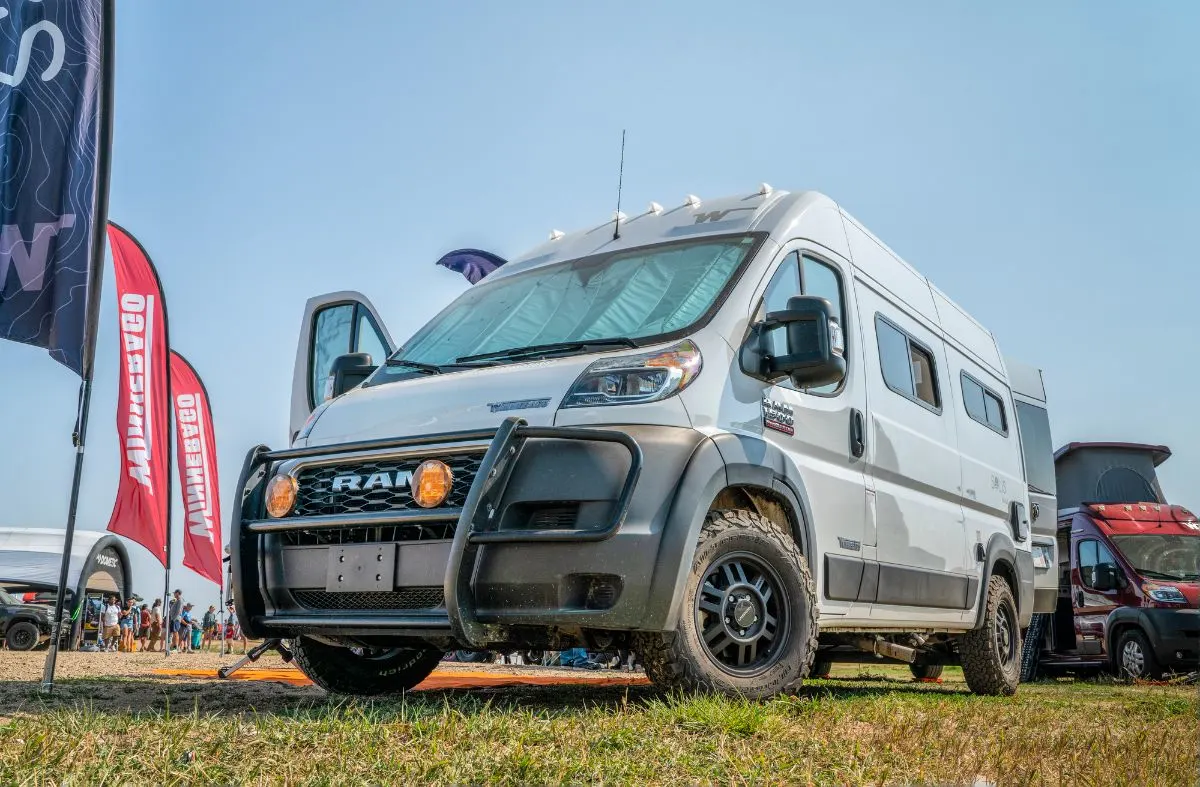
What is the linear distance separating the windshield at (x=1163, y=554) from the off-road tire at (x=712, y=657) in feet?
34.4

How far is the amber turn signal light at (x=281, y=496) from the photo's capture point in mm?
4605

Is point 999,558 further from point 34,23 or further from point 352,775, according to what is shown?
point 34,23

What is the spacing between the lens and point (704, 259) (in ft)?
17.0

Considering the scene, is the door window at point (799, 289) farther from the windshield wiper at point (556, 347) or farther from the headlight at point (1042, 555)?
the headlight at point (1042, 555)

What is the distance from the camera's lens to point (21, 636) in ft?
69.7

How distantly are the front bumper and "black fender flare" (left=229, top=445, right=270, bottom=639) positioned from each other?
47 cm

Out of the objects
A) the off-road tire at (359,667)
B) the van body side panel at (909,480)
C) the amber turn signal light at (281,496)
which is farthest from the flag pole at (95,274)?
the van body side panel at (909,480)

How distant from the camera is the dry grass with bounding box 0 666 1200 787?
2.80 m

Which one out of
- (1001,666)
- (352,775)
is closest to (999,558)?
(1001,666)

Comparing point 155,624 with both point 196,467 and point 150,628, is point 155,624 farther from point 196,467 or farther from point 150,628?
point 196,467

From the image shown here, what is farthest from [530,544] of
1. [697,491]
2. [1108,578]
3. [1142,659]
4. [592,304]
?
[1108,578]

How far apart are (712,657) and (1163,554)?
11385 millimetres

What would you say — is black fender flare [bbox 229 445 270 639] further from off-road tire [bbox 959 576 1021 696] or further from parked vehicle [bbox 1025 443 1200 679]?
parked vehicle [bbox 1025 443 1200 679]

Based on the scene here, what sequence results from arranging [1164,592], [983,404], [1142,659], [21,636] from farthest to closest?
[21,636] → [1164,592] → [1142,659] → [983,404]
